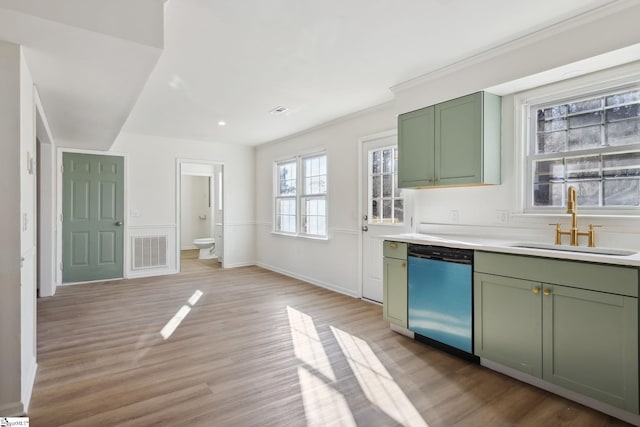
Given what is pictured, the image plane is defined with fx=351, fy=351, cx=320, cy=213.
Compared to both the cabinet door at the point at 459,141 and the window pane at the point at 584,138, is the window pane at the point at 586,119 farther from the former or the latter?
the cabinet door at the point at 459,141

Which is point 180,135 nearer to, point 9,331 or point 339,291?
point 339,291

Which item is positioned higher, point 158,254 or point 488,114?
point 488,114

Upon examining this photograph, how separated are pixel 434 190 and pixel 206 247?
601cm

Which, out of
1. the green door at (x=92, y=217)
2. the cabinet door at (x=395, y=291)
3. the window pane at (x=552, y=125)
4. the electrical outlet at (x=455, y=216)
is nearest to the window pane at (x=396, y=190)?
the electrical outlet at (x=455, y=216)

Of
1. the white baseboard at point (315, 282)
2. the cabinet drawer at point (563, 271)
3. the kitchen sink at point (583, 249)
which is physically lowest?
the white baseboard at point (315, 282)

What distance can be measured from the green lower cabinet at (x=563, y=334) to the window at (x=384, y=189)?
168 centimetres

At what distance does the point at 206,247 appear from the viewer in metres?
8.04

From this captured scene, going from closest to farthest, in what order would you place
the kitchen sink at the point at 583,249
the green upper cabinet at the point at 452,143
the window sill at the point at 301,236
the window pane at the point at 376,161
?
the kitchen sink at the point at 583,249
the green upper cabinet at the point at 452,143
the window pane at the point at 376,161
the window sill at the point at 301,236

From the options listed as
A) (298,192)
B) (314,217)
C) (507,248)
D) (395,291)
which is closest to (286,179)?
(298,192)

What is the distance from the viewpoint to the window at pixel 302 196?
214 inches

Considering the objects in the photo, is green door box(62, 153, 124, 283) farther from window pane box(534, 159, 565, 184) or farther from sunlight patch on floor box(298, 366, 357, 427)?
window pane box(534, 159, 565, 184)

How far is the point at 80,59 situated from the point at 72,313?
300cm

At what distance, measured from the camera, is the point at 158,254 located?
613cm

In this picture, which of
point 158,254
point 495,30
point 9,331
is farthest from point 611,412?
point 158,254
